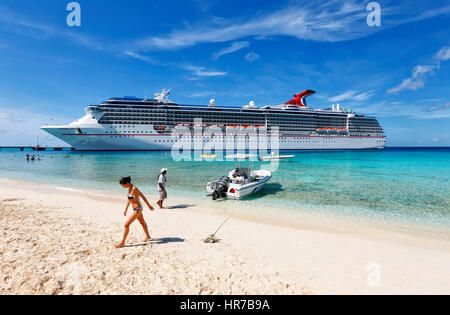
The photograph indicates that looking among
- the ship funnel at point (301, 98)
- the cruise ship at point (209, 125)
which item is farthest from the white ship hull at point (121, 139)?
the ship funnel at point (301, 98)

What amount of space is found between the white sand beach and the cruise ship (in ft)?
155

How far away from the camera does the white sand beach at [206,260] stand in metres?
3.26

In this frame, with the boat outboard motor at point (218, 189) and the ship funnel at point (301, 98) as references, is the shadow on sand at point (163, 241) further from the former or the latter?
the ship funnel at point (301, 98)

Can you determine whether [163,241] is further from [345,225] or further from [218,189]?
[345,225]

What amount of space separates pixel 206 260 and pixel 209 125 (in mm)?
52136

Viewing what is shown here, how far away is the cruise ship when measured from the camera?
4856 centimetres

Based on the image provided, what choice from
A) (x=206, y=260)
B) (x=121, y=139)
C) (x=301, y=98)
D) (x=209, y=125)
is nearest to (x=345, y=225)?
(x=206, y=260)

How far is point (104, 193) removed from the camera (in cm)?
1144

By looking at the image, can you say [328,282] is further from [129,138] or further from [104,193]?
[129,138]

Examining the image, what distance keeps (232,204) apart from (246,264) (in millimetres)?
5403

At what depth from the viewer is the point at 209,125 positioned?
54.9m

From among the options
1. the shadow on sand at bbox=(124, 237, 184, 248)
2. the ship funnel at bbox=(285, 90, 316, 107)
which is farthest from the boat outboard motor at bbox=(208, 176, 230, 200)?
the ship funnel at bbox=(285, 90, 316, 107)
